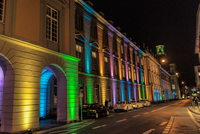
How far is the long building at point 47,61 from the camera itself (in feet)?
36.8

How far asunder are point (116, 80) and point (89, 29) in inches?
471

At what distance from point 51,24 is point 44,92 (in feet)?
25.5

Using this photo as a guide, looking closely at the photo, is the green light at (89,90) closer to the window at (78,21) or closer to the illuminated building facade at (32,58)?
the illuminated building facade at (32,58)

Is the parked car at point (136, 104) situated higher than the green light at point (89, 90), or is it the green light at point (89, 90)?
the green light at point (89, 90)

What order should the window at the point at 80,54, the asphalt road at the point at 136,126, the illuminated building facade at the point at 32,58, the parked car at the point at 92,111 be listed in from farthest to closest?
the window at the point at 80,54, the parked car at the point at 92,111, the illuminated building facade at the point at 32,58, the asphalt road at the point at 136,126

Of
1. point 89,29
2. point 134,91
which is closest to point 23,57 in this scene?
point 89,29

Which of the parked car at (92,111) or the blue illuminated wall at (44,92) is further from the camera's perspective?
the blue illuminated wall at (44,92)

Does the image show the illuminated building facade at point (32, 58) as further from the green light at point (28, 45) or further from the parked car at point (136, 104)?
the parked car at point (136, 104)

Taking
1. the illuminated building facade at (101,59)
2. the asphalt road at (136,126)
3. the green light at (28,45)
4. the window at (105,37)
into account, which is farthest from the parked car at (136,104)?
the green light at (28,45)

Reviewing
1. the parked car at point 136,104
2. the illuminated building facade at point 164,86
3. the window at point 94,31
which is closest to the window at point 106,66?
the window at point 94,31

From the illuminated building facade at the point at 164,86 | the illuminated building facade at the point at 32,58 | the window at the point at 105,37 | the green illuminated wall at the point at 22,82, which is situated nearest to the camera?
the green illuminated wall at the point at 22,82

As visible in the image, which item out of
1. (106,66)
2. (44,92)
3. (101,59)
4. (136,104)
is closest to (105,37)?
(101,59)

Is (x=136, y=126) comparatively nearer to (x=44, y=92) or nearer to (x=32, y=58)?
(x=32, y=58)

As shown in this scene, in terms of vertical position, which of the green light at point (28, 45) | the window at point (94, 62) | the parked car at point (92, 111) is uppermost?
the window at point (94, 62)
